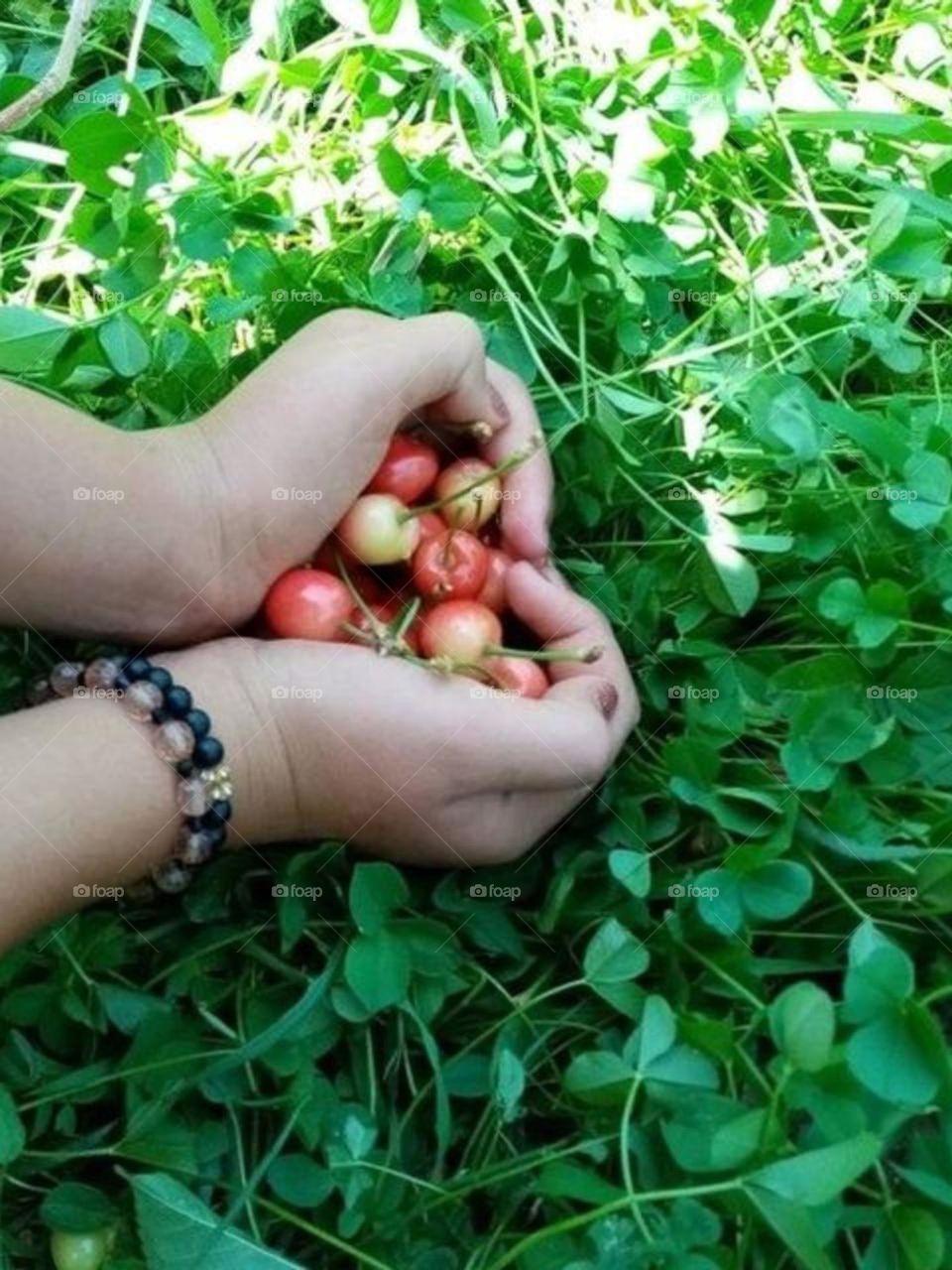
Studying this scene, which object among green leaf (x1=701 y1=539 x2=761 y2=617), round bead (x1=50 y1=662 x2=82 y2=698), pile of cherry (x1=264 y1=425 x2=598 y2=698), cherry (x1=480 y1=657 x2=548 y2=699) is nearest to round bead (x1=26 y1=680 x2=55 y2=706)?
round bead (x1=50 y1=662 x2=82 y2=698)

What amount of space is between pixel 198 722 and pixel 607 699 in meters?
0.21

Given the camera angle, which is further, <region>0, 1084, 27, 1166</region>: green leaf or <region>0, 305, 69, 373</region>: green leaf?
<region>0, 305, 69, 373</region>: green leaf

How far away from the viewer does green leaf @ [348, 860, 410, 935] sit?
2.56ft

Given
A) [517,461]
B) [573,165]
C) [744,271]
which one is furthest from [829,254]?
[517,461]

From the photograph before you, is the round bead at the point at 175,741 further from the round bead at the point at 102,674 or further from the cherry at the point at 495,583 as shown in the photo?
the cherry at the point at 495,583

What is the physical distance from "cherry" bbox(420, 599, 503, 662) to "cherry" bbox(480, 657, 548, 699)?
1cm

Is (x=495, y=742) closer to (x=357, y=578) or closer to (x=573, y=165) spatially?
(x=357, y=578)

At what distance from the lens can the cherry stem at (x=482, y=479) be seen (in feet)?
2.78

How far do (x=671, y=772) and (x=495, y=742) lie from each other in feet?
0.33

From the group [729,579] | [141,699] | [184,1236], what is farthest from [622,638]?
[184,1236]

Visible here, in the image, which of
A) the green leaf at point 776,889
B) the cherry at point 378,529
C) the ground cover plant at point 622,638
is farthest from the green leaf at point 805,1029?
the cherry at point 378,529

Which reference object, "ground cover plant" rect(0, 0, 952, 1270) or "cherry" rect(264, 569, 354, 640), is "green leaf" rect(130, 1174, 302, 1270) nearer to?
"ground cover plant" rect(0, 0, 952, 1270)

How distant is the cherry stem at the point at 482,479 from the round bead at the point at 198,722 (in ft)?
0.49

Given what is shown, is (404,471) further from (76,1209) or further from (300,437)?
(76,1209)
